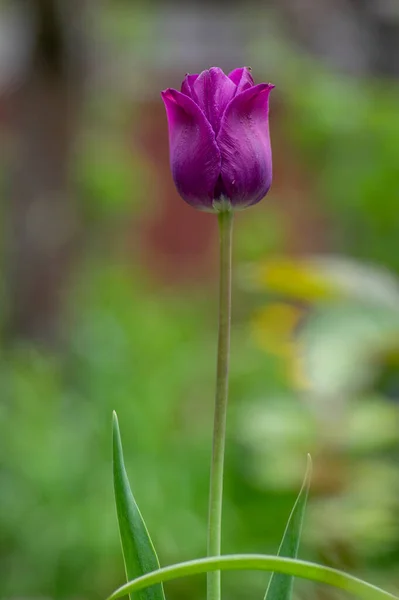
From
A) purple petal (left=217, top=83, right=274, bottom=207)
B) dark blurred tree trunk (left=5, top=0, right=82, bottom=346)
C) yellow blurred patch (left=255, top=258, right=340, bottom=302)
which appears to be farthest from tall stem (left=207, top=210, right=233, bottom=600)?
dark blurred tree trunk (left=5, top=0, right=82, bottom=346)

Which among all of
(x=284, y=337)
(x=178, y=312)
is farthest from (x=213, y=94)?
(x=178, y=312)

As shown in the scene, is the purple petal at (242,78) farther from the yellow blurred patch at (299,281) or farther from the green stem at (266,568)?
the yellow blurred patch at (299,281)

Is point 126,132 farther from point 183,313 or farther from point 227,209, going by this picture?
point 227,209

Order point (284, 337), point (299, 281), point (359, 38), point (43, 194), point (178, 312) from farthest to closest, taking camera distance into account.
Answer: point (359, 38) → point (178, 312) → point (43, 194) → point (284, 337) → point (299, 281)

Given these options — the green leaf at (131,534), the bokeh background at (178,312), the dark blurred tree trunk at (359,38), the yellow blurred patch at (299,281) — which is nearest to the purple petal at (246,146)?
the green leaf at (131,534)

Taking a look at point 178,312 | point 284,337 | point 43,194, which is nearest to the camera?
point 284,337

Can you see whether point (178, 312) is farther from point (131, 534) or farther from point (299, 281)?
point (131, 534)
